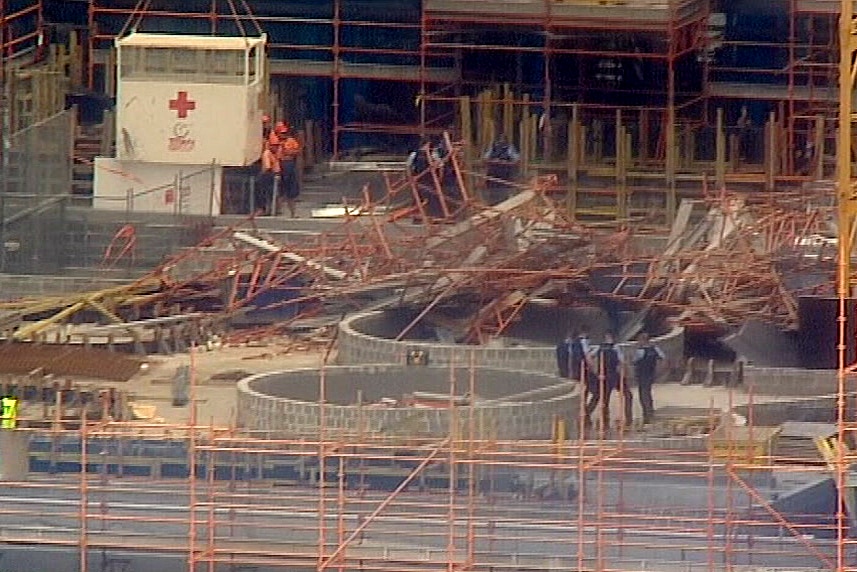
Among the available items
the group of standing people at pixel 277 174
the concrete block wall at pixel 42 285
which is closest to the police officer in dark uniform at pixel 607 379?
the concrete block wall at pixel 42 285

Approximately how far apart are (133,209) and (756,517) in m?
11.3

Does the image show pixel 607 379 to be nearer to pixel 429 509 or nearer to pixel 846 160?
pixel 846 160

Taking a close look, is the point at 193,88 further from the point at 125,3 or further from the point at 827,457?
the point at 827,457

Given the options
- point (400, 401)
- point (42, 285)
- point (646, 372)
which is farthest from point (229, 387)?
point (646, 372)

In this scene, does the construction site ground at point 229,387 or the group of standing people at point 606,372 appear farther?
the construction site ground at point 229,387

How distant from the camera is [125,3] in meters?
46.1

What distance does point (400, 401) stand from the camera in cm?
3603

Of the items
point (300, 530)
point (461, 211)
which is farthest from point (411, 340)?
point (300, 530)

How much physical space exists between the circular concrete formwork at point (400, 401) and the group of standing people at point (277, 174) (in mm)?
5351

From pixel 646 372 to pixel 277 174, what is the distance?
7.24m

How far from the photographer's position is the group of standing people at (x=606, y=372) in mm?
36031

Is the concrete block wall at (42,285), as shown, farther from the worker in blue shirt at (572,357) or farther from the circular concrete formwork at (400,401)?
the worker in blue shirt at (572,357)

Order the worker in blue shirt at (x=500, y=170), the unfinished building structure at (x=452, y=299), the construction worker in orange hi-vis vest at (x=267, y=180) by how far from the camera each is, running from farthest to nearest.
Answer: the construction worker in orange hi-vis vest at (x=267, y=180) < the worker in blue shirt at (x=500, y=170) < the unfinished building structure at (x=452, y=299)

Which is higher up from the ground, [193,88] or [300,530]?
[193,88]
